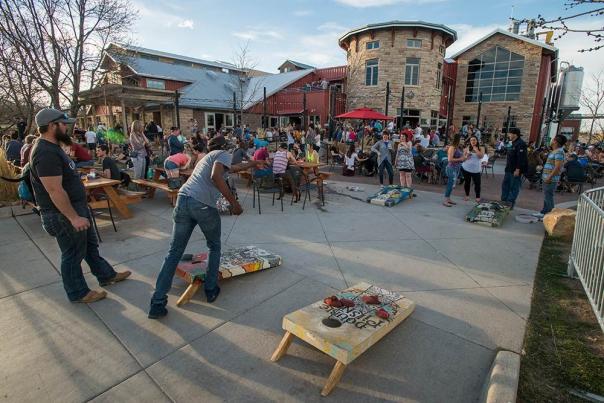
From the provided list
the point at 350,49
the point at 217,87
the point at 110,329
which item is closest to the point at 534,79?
the point at 350,49

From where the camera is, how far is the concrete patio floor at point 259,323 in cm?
226

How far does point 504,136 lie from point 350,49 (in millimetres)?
12695

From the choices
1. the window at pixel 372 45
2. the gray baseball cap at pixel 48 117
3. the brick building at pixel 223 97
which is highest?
the window at pixel 372 45

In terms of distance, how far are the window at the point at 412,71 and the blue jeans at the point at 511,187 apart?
18.2 meters

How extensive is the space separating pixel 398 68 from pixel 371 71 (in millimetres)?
1911

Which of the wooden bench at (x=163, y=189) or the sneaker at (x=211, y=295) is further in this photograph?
the wooden bench at (x=163, y=189)

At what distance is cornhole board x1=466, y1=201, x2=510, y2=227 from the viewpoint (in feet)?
19.6

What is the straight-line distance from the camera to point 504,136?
22828 mm

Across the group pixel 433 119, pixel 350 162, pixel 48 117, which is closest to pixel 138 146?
pixel 48 117

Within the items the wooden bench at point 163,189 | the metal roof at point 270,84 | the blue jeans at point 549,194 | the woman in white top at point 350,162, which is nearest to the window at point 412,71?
the metal roof at point 270,84

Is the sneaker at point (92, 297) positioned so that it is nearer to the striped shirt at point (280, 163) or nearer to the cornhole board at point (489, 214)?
the striped shirt at point (280, 163)

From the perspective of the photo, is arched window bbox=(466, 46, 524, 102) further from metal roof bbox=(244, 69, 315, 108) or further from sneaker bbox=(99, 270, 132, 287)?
sneaker bbox=(99, 270, 132, 287)

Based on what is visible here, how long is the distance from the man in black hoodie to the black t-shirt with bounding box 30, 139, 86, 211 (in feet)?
25.2

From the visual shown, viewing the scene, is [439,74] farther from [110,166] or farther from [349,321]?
[349,321]
